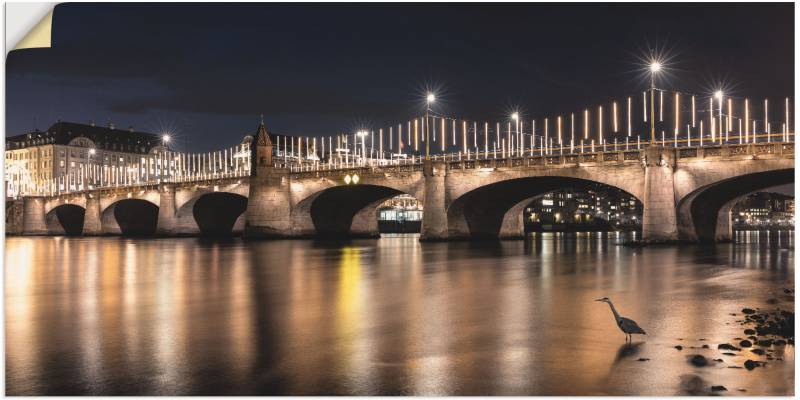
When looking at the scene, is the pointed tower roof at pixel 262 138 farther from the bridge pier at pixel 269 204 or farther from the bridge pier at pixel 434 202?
the bridge pier at pixel 434 202

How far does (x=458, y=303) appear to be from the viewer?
64.1ft

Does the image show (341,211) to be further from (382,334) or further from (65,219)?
(382,334)

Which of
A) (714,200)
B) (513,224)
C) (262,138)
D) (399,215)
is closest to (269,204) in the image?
(262,138)

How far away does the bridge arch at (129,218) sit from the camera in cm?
10681

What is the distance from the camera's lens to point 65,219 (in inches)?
4892

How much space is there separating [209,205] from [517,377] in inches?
3579

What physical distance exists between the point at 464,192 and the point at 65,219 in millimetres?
86884

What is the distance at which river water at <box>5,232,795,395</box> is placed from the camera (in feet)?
32.2

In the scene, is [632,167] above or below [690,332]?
above

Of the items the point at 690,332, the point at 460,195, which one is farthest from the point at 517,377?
the point at 460,195

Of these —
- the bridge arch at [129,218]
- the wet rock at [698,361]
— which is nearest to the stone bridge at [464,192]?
the bridge arch at [129,218]

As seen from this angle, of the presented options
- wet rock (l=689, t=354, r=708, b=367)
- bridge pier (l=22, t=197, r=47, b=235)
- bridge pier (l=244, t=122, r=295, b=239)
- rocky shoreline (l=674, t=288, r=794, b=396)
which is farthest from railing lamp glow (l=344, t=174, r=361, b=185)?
bridge pier (l=22, t=197, r=47, b=235)

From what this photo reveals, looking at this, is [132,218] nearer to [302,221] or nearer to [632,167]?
[302,221]

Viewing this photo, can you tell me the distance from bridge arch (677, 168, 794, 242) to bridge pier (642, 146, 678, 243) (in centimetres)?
102
